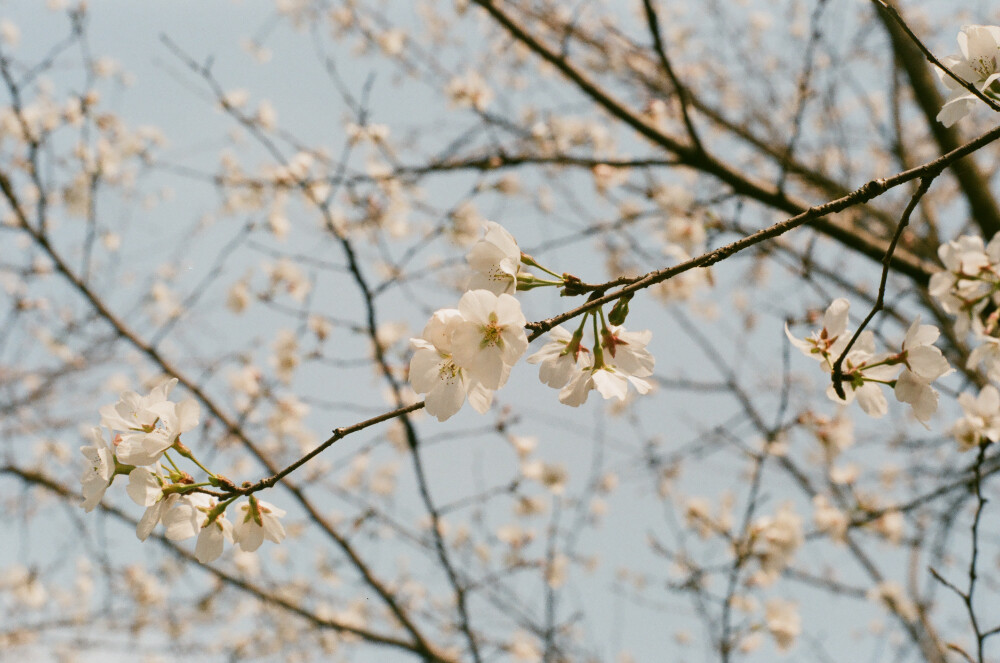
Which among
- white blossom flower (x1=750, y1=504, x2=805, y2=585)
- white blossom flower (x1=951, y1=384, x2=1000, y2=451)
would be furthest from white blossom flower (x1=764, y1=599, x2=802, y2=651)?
white blossom flower (x1=951, y1=384, x2=1000, y2=451)

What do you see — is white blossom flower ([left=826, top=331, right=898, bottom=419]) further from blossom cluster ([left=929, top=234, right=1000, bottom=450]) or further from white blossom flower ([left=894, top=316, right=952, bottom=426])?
blossom cluster ([left=929, top=234, right=1000, bottom=450])

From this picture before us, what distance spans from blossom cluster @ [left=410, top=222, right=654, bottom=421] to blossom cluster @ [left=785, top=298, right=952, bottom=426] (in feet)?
1.32

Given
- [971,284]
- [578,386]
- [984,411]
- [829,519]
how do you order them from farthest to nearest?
[829,519]
[984,411]
[971,284]
[578,386]

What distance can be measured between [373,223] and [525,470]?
187 centimetres

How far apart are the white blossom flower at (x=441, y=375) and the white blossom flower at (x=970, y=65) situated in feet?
3.15

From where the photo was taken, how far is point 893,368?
130cm

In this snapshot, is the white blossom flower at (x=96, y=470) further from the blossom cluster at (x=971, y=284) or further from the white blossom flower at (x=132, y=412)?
the blossom cluster at (x=971, y=284)

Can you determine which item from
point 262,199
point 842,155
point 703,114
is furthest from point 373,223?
point 842,155

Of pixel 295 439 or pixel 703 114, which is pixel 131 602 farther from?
pixel 703 114

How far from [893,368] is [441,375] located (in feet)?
2.87

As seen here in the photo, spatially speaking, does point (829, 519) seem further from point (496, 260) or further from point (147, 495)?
point (147, 495)

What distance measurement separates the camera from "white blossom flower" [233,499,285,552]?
1.29 meters

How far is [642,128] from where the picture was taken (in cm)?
310

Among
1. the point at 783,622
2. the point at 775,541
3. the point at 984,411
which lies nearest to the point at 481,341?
the point at 984,411
